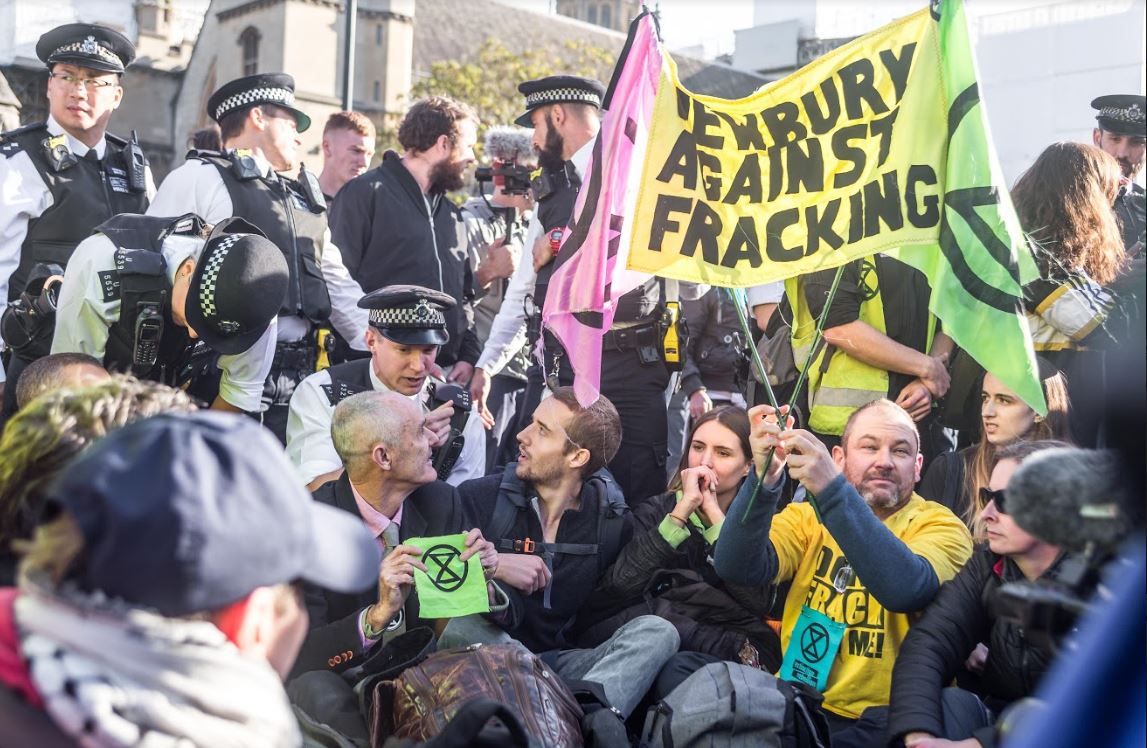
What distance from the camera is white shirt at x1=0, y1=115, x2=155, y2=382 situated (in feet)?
17.3

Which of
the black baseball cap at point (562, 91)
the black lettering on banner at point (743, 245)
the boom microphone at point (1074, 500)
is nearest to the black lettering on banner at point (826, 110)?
the black lettering on banner at point (743, 245)

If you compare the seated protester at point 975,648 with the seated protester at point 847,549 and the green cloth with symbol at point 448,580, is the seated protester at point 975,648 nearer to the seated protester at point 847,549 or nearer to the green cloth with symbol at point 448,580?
the seated protester at point 847,549

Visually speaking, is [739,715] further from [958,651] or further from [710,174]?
[710,174]

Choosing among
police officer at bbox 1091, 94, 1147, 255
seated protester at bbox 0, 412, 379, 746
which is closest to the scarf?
seated protester at bbox 0, 412, 379, 746

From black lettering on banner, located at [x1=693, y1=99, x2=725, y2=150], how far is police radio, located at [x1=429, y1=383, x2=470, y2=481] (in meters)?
1.67

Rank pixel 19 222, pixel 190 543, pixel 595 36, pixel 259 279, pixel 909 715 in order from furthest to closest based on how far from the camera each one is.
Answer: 1. pixel 595 36
2. pixel 19 222
3. pixel 259 279
4. pixel 909 715
5. pixel 190 543

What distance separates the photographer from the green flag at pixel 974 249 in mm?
3588

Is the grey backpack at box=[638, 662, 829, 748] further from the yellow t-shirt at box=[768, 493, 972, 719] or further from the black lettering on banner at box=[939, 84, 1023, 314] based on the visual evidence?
the black lettering on banner at box=[939, 84, 1023, 314]

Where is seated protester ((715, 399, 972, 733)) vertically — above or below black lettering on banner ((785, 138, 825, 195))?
below

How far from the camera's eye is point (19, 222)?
534 cm

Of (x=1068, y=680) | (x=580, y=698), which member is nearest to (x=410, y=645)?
(x=580, y=698)

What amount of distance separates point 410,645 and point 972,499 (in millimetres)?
1990

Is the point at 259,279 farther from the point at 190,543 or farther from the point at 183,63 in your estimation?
the point at 183,63

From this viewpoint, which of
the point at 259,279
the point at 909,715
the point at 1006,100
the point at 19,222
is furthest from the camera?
the point at 1006,100
